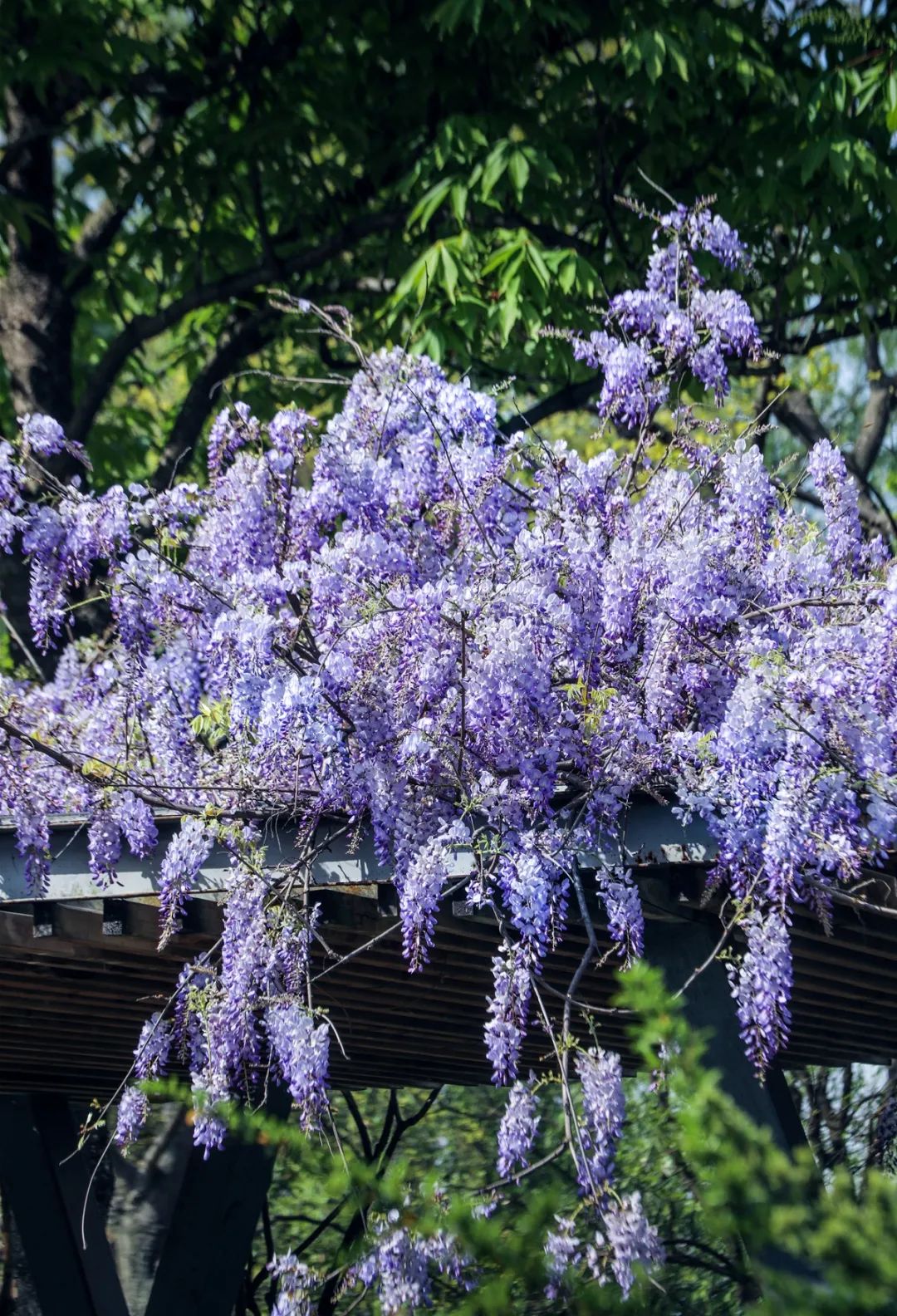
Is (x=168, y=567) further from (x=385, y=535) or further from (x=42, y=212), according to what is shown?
(x=42, y=212)

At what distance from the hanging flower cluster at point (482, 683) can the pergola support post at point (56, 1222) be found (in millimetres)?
2228

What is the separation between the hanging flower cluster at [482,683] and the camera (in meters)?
4.73

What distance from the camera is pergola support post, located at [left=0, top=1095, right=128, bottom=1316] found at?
7434 mm

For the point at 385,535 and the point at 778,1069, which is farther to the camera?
the point at 778,1069

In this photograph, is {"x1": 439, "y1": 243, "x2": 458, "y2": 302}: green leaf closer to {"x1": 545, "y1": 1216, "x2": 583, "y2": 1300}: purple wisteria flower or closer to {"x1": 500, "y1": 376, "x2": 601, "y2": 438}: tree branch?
{"x1": 500, "y1": 376, "x2": 601, "y2": 438}: tree branch

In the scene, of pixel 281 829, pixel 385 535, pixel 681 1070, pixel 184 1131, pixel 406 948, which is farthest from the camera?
pixel 184 1131

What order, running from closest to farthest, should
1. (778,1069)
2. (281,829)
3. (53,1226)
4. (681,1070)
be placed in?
(681,1070)
(281,829)
(778,1069)
(53,1226)

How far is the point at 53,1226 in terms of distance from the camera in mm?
7426

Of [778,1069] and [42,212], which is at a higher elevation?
[42,212]

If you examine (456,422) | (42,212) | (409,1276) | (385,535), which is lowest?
(409,1276)

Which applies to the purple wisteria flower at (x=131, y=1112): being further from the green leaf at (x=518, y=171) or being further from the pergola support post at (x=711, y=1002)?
the green leaf at (x=518, y=171)

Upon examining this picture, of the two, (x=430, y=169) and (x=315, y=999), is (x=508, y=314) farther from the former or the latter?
(x=315, y=999)

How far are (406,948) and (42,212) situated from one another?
6050 millimetres

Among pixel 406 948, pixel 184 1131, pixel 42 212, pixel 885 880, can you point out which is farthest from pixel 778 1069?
pixel 42 212
